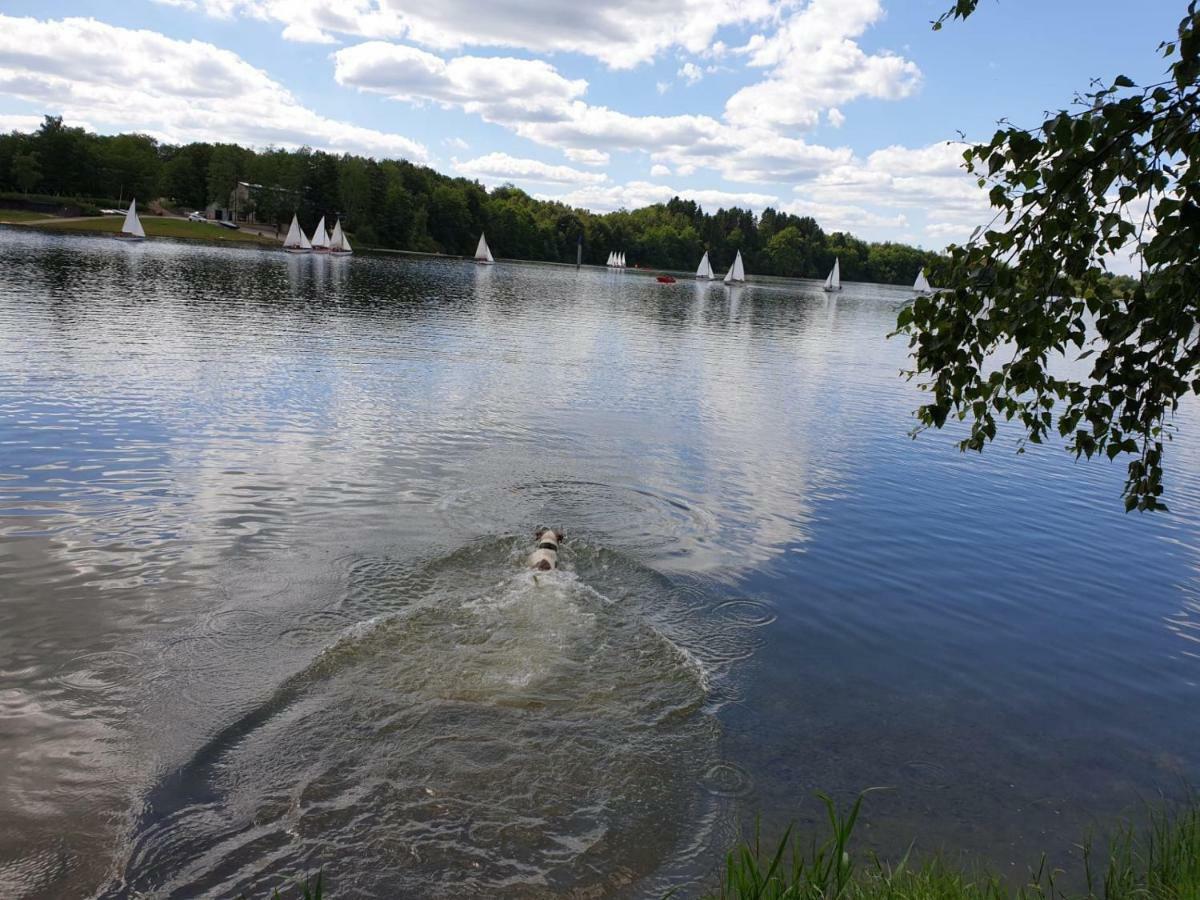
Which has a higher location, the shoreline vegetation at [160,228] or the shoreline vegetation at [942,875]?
the shoreline vegetation at [160,228]

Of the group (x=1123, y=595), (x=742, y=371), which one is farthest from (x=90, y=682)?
(x=742, y=371)

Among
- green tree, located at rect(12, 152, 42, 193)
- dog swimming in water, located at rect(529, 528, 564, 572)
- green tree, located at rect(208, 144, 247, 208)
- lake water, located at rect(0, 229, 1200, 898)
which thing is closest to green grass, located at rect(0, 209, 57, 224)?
green tree, located at rect(12, 152, 42, 193)

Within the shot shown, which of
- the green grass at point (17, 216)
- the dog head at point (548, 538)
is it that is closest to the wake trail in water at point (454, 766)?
the dog head at point (548, 538)

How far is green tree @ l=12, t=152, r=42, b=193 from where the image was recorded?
468 feet

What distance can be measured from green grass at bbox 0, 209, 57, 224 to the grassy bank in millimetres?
3473

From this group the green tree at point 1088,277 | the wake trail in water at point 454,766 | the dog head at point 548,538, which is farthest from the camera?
the dog head at point 548,538

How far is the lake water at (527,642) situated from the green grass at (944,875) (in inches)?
17.2

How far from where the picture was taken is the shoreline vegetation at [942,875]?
5.25 meters

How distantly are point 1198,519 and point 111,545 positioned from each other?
24.4 m

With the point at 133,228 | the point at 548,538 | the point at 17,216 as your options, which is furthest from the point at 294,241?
the point at 548,538

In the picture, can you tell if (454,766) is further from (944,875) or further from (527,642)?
(944,875)

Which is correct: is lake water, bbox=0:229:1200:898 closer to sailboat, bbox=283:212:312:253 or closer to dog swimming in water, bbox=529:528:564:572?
dog swimming in water, bbox=529:528:564:572

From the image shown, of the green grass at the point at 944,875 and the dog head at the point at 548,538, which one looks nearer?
the green grass at the point at 944,875

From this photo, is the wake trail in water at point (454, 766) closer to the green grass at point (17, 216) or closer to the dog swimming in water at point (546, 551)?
the dog swimming in water at point (546, 551)
